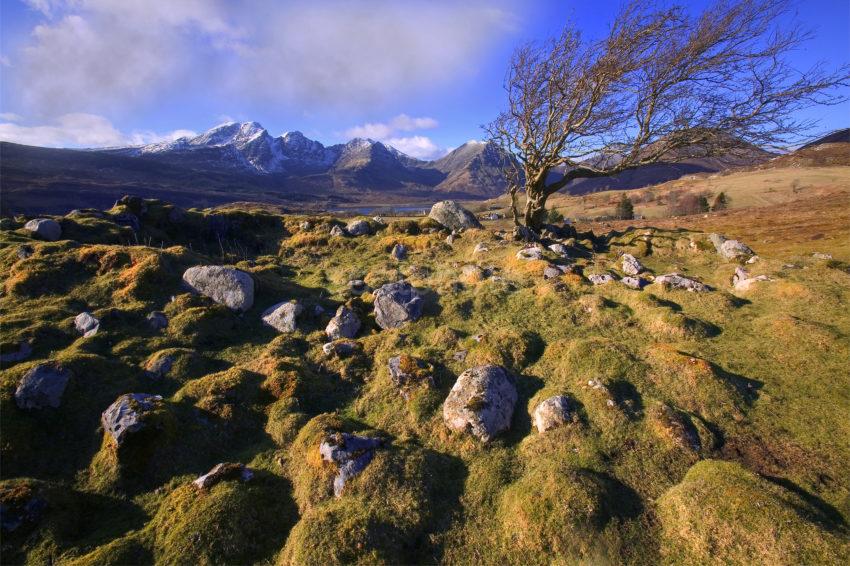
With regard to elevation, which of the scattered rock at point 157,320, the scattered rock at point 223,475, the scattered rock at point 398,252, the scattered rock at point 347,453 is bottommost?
the scattered rock at point 223,475

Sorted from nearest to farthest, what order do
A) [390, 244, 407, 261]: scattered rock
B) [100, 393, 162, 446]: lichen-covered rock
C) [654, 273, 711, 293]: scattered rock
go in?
[100, 393, 162, 446]: lichen-covered rock → [654, 273, 711, 293]: scattered rock → [390, 244, 407, 261]: scattered rock

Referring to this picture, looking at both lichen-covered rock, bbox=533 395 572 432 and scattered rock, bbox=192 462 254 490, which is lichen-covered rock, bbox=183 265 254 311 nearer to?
scattered rock, bbox=192 462 254 490

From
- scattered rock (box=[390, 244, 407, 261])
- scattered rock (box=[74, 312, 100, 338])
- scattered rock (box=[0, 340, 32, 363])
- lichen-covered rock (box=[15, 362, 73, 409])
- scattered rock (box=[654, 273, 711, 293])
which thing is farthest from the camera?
scattered rock (box=[390, 244, 407, 261])

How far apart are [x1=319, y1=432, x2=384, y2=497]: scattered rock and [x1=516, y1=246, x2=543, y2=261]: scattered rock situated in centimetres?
1899

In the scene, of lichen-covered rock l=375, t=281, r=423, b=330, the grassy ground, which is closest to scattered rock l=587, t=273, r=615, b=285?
the grassy ground

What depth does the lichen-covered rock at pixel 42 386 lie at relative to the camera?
45.5 feet

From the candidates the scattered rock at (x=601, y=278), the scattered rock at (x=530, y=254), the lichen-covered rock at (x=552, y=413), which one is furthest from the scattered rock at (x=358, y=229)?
the lichen-covered rock at (x=552, y=413)

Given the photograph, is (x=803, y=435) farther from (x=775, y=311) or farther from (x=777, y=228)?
(x=777, y=228)

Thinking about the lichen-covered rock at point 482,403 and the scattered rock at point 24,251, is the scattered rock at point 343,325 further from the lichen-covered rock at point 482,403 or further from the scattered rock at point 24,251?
the scattered rock at point 24,251

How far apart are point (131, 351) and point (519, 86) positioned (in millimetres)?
33343

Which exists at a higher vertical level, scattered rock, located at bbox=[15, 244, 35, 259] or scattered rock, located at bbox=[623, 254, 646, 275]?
scattered rock, located at bbox=[15, 244, 35, 259]

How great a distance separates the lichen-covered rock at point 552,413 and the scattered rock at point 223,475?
9.60m

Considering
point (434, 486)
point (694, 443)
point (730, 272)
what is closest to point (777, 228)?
point (730, 272)

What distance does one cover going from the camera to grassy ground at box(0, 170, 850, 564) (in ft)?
31.5
